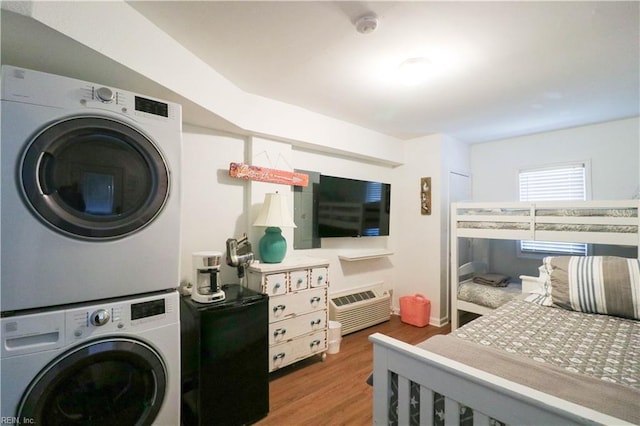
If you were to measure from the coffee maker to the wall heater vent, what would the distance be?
1549 millimetres

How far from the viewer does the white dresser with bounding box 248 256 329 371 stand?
6.97 feet

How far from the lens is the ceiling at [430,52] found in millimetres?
1370

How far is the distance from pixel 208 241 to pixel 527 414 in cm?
217

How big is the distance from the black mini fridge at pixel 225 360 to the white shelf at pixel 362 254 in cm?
146

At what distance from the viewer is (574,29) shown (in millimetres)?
1498

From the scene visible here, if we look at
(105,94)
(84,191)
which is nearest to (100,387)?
(84,191)

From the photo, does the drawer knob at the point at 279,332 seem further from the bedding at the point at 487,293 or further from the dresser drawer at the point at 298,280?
the bedding at the point at 487,293

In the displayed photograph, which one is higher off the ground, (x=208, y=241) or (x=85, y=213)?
(x=85, y=213)

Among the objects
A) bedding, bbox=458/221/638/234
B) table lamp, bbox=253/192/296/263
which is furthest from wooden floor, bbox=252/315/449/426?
bedding, bbox=458/221/638/234

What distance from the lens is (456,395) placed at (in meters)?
0.85

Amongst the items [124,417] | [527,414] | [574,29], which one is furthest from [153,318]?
[574,29]

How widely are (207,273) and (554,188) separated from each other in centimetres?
393

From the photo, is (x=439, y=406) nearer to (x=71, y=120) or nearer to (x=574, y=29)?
(x=71, y=120)

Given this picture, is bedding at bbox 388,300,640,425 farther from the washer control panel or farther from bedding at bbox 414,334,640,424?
the washer control panel
